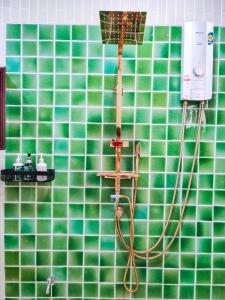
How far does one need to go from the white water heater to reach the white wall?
16 centimetres

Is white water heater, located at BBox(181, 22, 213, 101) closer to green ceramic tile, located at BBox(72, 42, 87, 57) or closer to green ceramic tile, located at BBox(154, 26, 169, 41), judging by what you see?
green ceramic tile, located at BBox(154, 26, 169, 41)

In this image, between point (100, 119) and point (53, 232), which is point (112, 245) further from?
point (100, 119)

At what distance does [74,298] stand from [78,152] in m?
1.02

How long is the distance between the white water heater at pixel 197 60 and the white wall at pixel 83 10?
0.54 ft

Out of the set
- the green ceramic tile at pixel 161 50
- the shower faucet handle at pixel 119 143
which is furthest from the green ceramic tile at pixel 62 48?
the shower faucet handle at pixel 119 143

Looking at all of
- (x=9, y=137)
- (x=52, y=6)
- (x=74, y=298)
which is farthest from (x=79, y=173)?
(x=52, y=6)

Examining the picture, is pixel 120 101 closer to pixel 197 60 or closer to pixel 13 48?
pixel 197 60

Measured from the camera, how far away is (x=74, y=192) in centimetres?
246

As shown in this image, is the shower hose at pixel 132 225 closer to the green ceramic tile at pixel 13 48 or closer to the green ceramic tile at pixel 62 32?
the green ceramic tile at pixel 62 32

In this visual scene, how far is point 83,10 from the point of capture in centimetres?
240

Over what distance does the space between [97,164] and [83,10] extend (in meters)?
1.03

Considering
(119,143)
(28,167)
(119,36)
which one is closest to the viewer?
(119,36)

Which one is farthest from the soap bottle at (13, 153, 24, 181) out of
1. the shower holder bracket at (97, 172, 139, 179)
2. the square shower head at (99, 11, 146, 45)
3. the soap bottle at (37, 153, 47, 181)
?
the square shower head at (99, 11, 146, 45)

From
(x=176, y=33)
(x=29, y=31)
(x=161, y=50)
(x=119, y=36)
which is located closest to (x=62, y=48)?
(x=29, y=31)
